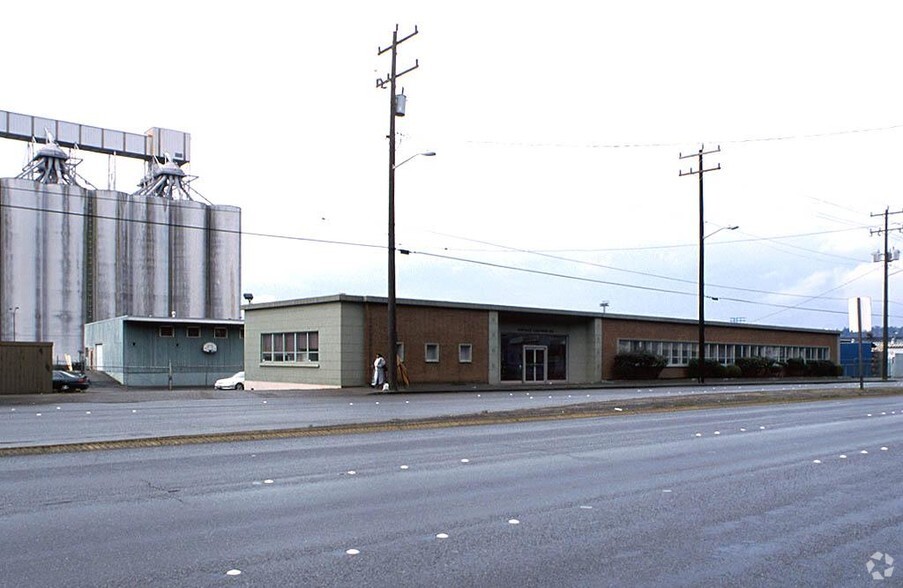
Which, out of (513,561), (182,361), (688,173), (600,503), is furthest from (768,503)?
(182,361)

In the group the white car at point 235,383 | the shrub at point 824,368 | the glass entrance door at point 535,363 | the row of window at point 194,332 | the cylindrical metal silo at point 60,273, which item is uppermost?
the cylindrical metal silo at point 60,273

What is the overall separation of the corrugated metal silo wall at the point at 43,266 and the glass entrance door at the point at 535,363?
44672 mm

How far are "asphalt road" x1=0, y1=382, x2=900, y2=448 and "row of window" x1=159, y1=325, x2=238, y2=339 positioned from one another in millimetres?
24619

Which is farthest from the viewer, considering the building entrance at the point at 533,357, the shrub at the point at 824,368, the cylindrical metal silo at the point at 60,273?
the cylindrical metal silo at the point at 60,273

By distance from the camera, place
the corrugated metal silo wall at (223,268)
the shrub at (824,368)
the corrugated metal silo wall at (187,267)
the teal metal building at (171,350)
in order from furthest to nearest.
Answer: the corrugated metal silo wall at (223,268)
the corrugated metal silo wall at (187,267)
the shrub at (824,368)
the teal metal building at (171,350)

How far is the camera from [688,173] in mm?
46312

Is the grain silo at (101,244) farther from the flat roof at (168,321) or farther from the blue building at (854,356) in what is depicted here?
the blue building at (854,356)

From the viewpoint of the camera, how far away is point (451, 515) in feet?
25.8

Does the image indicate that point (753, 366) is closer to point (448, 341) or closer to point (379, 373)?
point (448, 341)

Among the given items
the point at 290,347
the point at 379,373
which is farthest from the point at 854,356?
the point at 379,373

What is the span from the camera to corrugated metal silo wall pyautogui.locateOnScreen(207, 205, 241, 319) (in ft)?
262

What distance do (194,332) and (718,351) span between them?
3525cm

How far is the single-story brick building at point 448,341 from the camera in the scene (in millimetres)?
35469

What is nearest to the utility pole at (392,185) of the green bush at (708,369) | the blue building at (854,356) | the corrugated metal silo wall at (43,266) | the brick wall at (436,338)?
the brick wall at (436,338)
